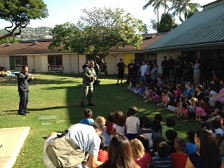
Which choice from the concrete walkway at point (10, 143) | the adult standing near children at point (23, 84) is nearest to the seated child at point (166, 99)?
the adult standing near children at point (23, 84)

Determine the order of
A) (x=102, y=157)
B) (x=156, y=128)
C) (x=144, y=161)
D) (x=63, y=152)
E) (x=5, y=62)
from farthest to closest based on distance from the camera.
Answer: (x=5, y=62), (x=156, y=128), (x=102, y=157), (x=144, y=161), (x=63, y=152)

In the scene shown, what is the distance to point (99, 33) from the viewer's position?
23.8 metres

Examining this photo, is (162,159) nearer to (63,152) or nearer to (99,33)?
(63,152)

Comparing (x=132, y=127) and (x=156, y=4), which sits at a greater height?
(x=156, y=4)

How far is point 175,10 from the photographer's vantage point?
50.5 metres

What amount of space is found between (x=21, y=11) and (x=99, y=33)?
20.4 ft

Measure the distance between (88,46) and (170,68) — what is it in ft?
24.4

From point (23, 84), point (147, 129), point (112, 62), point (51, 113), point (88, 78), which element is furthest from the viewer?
point (112, 62)

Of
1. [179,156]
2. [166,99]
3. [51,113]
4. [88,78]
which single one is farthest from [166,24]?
[179,156]

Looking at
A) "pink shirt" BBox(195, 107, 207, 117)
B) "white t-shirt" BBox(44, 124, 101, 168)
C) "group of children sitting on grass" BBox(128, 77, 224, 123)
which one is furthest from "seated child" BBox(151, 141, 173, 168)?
"pink shirt" BBox(195, 107, 207, 117)

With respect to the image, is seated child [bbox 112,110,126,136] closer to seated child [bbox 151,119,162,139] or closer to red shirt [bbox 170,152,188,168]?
seated child [bbox 151,119,162,139]

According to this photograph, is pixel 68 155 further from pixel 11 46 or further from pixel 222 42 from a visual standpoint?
pixel 11 46

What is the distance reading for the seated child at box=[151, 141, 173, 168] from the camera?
4.68 m

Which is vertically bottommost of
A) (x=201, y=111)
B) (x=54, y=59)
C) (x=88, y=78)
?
(x=201, y=111)
